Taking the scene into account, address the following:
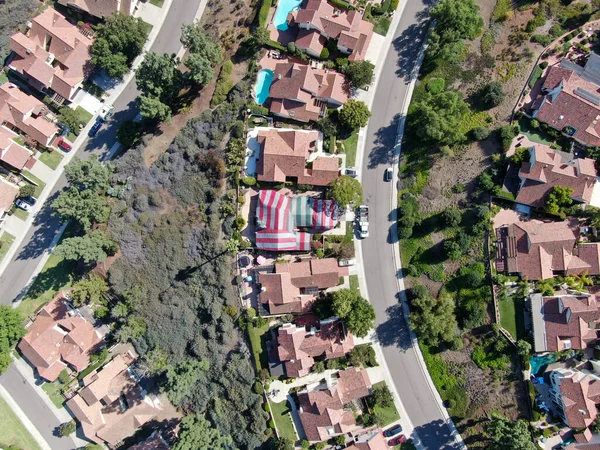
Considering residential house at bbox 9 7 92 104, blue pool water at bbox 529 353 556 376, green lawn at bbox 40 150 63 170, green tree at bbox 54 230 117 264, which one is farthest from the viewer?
green lawn at bbox 40 150 63 170

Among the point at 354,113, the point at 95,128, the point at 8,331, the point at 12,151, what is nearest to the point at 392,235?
the point at 354,113

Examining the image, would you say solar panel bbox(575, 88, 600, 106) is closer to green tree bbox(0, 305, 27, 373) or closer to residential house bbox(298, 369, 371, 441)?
residential house bbox(298, 369, 371, 441)

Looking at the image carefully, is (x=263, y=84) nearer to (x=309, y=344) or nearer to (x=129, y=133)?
(x=129, y=133)

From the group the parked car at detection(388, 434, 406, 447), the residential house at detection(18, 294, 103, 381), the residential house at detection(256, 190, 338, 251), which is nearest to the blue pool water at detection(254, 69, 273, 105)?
the residential house at detection(256, 190, 338, 251)

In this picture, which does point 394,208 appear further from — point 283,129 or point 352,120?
point 283,129

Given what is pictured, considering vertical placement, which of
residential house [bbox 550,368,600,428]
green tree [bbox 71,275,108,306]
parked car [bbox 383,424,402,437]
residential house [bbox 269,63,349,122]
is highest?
residential house [bbox 269,63,349,122]

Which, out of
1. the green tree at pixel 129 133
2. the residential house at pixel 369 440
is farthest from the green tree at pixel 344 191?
the residential house at pixel 369 440

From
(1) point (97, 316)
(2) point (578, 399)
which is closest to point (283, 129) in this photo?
(1) point (97, 316)
